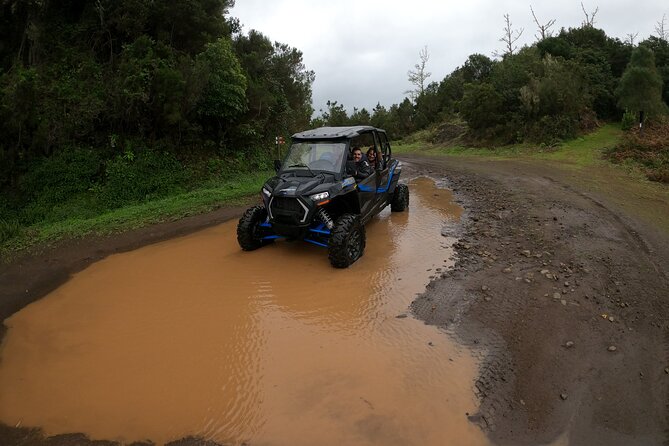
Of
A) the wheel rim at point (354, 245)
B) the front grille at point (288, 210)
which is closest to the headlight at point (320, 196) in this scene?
the front grille at point (288, 210)

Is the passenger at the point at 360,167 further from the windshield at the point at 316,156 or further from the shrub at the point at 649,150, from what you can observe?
the shrub at the point at 649,150

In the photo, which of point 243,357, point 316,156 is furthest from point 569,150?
point 243,357

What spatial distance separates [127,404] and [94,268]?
416 cm

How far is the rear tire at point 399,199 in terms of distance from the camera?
10406 millimetres

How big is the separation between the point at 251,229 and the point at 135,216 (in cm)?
408

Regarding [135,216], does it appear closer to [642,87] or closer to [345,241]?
[345,241]

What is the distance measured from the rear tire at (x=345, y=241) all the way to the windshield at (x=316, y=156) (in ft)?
3.29

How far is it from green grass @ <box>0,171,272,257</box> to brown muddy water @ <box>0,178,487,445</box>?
225 centimetres

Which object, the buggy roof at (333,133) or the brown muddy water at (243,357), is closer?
the brown muddy water at (243,357)

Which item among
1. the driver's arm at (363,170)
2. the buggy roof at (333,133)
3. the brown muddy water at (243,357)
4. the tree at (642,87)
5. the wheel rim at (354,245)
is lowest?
the brown muddy water at (243,357)

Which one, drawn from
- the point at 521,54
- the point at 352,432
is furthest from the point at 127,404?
the point at 521,54

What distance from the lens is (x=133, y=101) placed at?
12445 millimetres

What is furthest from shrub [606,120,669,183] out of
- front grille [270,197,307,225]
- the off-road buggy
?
front grille [270,197,307,225]

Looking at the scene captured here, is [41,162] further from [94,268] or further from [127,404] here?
[127,404]
